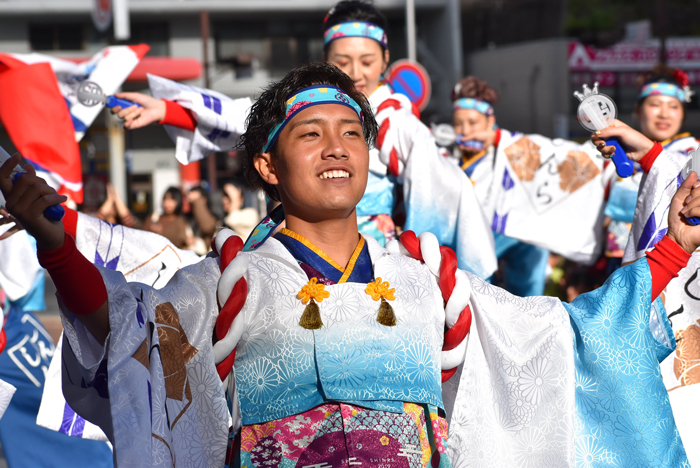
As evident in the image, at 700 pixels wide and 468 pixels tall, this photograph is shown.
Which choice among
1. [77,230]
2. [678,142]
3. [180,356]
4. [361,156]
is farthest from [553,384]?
[678,142]

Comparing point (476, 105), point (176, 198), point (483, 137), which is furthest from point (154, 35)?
point (483, 137)

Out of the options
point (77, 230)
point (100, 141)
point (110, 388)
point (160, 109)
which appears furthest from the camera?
point (100, 141)

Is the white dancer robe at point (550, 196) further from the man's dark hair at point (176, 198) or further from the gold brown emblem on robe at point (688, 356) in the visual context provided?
the man's dark hair at point (176, 198)

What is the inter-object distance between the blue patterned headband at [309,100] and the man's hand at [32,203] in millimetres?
632

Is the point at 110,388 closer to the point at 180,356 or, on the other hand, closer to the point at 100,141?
the point at 180,356

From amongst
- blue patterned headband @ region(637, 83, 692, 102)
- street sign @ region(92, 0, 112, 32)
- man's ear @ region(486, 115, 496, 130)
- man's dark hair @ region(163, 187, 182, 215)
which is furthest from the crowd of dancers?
street sign @ region(92, 0, 112, 32)

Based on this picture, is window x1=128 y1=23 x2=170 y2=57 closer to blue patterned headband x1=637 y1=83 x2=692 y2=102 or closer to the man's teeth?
blue patterned headband x1=637 y1=83 x2=692 y2=102

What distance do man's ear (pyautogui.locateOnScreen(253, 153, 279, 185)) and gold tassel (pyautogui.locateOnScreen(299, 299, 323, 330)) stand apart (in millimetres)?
414

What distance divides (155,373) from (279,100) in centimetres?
75

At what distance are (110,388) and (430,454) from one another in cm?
75

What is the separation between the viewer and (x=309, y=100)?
204cm

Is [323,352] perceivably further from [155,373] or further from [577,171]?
[577,171]

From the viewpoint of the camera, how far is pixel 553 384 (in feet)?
6.87

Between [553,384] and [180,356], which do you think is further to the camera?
[553,384]
